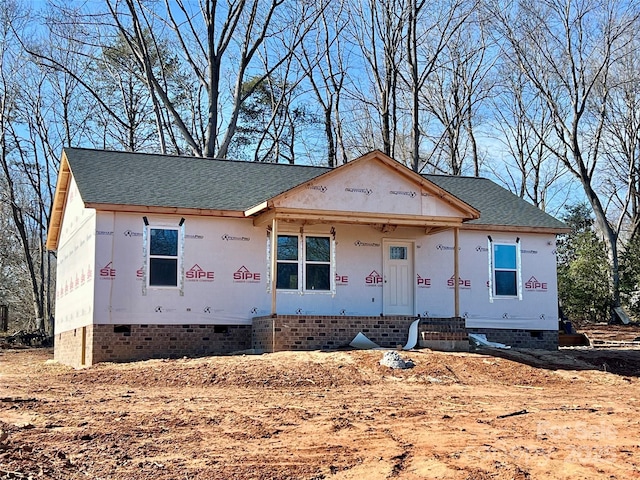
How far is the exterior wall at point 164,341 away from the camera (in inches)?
642

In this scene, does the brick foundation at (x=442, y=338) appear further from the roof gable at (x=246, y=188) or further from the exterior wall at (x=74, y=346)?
the exterior wall at (x=74, y=346)

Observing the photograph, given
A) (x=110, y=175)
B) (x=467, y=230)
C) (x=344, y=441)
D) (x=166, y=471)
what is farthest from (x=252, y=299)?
(x=166, y=471)

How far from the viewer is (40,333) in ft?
103

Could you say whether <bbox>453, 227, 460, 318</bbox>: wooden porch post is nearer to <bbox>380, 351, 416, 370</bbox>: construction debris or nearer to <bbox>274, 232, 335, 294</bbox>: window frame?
<bbox>274, 232, 335, 294</bbox>: window frame

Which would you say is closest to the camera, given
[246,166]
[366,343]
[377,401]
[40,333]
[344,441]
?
[344,441]

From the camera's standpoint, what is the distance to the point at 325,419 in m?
9.05

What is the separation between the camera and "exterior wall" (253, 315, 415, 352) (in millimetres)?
15930

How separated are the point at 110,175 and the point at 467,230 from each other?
8891 mm

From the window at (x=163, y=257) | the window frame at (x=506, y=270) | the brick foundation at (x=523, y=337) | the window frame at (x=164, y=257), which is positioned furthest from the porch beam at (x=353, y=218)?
the brick foundation at (x=523, y=337)

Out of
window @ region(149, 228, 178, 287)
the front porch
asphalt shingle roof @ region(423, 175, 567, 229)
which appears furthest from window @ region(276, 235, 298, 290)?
asphalt shingle roof @ region(423, 175, 567, 229)

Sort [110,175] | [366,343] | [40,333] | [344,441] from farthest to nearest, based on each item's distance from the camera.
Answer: [40,333] < [110,175] < [366,343] < [344,441]

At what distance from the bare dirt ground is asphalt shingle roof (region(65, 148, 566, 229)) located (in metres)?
3.93

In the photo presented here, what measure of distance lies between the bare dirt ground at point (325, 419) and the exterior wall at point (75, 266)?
245 cm

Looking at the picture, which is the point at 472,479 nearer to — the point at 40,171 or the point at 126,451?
the point at 126,451
